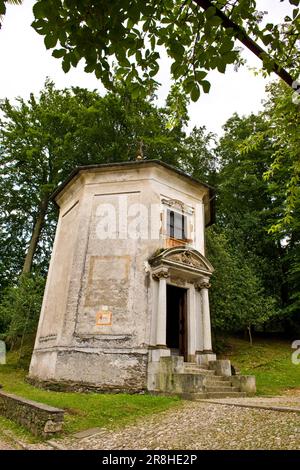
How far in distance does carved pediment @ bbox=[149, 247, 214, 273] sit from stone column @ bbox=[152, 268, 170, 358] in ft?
1.29

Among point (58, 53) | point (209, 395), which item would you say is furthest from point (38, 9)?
point (209, 395)

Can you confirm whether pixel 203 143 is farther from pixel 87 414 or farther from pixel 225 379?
pixel 87 414

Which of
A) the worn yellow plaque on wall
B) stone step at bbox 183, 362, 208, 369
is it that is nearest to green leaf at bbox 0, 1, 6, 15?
the worn yellow plaque on wall

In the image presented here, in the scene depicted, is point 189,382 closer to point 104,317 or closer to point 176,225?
point 104,317

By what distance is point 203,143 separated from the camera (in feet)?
93.2

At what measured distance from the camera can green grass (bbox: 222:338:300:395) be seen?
476 inches

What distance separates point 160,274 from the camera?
11445 mm

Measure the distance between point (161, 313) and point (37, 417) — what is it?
5721 mm

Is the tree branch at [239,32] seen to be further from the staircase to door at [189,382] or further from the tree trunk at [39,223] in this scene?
the tree trunk at [39,223]

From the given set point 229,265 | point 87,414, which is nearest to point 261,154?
point 229,265

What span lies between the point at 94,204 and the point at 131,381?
271 inches

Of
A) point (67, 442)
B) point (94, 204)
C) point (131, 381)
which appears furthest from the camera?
point (94, 204)

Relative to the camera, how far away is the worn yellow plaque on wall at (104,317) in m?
11.2
